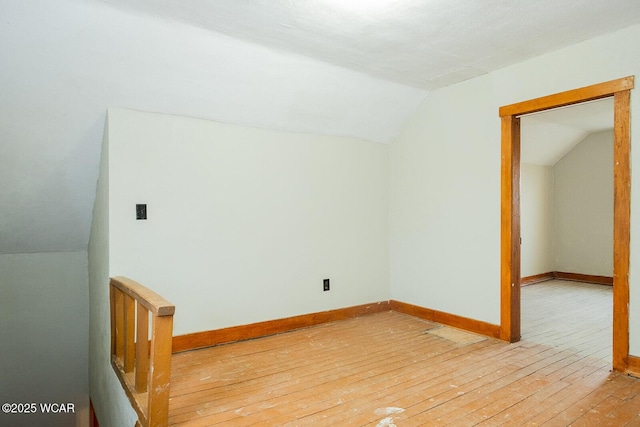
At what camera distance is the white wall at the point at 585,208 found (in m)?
6.05

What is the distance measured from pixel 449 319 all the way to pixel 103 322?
3.13 meters

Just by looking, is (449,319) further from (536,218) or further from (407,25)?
A: (536,218)

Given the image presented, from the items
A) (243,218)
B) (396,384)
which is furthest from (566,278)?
(243,218)

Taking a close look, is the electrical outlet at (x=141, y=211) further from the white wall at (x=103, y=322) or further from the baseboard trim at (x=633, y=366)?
the baseboard trim at (x=633, y=366)

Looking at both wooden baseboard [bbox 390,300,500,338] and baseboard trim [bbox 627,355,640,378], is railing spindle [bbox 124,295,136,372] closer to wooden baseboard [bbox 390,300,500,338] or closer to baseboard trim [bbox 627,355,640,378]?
wooden baseboard [bbox 390,300,500,338]

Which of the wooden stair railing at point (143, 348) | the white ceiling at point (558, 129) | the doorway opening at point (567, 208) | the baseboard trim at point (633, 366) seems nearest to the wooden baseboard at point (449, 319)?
the baseboard trim at point (633, 366)

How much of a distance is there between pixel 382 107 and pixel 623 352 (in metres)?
2.77

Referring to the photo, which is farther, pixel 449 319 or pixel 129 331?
pixel 449 319

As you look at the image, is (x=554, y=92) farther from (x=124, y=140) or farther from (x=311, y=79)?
(x=124, y=140)

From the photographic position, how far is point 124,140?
9.54ft

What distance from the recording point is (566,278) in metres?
6.51

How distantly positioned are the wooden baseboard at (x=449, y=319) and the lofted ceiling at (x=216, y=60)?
2125 mm

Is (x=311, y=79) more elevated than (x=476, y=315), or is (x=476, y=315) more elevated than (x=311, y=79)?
(x=311, y=79)

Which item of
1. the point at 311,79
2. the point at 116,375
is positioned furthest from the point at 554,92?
the point at 116,375
